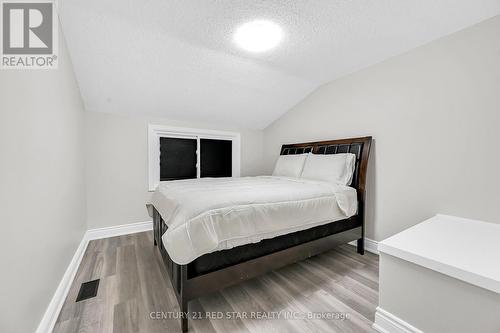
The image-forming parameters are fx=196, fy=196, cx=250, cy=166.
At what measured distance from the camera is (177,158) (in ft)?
11.1

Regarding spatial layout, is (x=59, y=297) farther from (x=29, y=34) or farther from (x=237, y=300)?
(x=29, y=34)

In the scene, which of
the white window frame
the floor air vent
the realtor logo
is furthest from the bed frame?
the realtor logo

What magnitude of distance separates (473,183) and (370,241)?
3.71ft

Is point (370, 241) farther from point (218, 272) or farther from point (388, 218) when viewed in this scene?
point (218, 272)

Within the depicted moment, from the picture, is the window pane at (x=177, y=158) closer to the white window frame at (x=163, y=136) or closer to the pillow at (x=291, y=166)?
the white window frame at (x=163, y=136)

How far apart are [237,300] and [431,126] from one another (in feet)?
8.00

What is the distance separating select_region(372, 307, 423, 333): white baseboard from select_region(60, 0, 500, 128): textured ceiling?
223cm

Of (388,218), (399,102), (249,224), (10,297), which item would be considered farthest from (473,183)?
(10,297)

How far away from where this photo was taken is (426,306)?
1.10 meters

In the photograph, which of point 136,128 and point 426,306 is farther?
point 136,128

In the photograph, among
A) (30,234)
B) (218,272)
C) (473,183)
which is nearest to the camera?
(30,234)

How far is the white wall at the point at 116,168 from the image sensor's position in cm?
269

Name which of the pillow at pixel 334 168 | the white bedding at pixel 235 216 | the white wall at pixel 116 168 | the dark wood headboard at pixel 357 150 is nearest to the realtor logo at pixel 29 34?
the white bedding at pixel 235 216

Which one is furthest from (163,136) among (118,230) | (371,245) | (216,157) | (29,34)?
(371,245)
